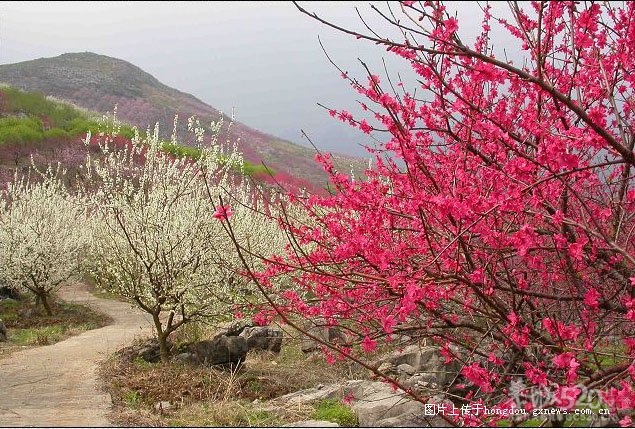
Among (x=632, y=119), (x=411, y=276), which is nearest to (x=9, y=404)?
(x=411, y=276)

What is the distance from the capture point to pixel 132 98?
6272 cm

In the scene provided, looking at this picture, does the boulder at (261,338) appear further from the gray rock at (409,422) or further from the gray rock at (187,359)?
the gray rock at (409,422)

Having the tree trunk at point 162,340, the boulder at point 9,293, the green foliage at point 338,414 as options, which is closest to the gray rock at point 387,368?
the green foliage at point 338,414

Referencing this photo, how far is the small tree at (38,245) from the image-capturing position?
18062 mm

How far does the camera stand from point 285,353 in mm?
12023

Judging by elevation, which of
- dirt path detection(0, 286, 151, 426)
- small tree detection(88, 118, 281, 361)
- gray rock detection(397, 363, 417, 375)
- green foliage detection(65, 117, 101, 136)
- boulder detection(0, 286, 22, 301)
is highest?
green foliage detection(65, 117, 101, 136)

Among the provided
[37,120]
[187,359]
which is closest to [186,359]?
[187,359]

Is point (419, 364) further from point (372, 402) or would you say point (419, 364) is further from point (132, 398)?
point (132, 398)

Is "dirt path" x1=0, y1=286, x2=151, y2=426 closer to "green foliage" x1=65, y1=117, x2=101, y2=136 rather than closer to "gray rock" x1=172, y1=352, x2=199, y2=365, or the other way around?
"gray rock" x1=172, y1=352, x2=199, y2=365

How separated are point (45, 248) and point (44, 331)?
3.84 metres

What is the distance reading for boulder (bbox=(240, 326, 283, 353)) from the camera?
1160 cm

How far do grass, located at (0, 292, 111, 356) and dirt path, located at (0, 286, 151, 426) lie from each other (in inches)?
22.7

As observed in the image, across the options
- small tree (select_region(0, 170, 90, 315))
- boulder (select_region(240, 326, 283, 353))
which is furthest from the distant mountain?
boulder (select_region(240, 326, 283, 353))

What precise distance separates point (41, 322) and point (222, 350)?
9.57m
